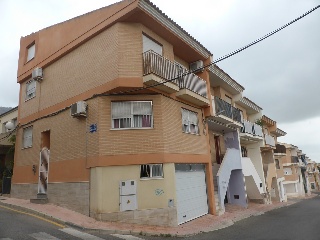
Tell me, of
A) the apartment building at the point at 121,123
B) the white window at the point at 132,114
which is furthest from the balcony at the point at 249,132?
the white window at the point at 132,114

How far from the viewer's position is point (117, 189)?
36.9 feet

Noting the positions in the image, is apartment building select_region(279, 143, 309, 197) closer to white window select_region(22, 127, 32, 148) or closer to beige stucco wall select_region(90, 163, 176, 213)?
beige stucco wall select_region(90, 163, 176, 213)

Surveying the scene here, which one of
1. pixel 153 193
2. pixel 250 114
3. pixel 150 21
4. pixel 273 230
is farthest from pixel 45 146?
pixel 250 114

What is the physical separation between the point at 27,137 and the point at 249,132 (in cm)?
1704

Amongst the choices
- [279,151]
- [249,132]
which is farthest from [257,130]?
[279,151]

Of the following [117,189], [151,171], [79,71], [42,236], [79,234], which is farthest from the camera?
[79,71]

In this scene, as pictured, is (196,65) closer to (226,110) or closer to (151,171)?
(226,110)

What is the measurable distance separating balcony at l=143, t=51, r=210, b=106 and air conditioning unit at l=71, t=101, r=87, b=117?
10.6 ft

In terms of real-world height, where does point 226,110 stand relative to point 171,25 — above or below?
below

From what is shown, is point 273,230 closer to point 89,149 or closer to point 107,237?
point 107,237

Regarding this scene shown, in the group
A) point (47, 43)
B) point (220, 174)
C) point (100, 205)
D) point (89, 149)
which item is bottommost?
point (100, 205)

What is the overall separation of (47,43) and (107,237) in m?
12.8

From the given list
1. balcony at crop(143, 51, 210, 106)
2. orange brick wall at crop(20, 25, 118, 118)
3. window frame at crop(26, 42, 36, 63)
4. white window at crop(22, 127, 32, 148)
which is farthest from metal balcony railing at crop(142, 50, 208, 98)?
window frame at crop(26, 42, 36, 63)

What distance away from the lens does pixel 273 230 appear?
11.6 m
